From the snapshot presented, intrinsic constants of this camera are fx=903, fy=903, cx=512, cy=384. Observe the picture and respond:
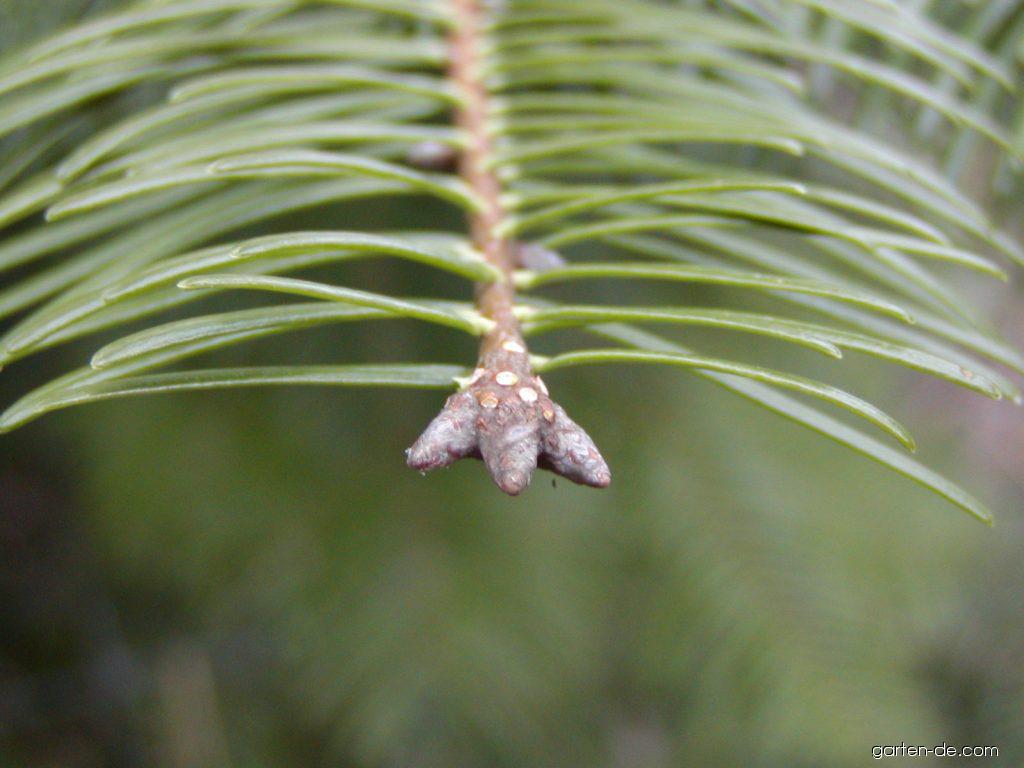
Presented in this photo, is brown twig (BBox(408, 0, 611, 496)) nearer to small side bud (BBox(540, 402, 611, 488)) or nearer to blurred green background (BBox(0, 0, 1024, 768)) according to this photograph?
small side bud (BBox(540, 402, 611, 488))

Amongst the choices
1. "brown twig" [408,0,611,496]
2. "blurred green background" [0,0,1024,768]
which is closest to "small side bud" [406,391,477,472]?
"brown twig" [408,0,611,496]

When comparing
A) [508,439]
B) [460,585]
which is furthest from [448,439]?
[460,585]

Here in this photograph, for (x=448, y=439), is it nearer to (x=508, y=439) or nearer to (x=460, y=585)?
(x=508, y=439)

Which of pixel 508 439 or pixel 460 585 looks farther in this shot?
pixel 460 585

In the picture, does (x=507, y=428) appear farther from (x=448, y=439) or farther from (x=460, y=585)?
(x=460, y=585)

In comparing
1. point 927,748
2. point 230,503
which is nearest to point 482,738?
point 230,503

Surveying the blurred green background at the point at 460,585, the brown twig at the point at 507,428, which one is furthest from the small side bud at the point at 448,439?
the blurred green background at the point at 460,585

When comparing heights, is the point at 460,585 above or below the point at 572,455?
above

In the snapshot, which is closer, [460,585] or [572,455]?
[572,455]

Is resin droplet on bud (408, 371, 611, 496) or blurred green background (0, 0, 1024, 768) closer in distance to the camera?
resin droplet on bud (408, 371, 611, 496)
